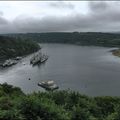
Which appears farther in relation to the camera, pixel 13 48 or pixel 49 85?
pixel 13 48

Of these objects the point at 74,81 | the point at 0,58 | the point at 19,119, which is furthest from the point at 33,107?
the point at 0,58

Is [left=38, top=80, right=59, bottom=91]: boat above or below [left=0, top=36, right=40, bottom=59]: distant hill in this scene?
above

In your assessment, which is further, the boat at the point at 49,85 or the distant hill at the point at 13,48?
the distant hill at the point at 13,48

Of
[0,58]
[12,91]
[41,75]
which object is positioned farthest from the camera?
[0,58]

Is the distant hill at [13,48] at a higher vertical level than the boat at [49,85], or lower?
lower

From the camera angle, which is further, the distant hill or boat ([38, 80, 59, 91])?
the distant hill

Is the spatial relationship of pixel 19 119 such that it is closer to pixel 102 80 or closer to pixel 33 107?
pixel 33 107

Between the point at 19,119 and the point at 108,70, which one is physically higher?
the point at 19,119

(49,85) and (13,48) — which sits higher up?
(49,85)
